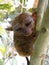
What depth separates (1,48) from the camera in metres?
0.94

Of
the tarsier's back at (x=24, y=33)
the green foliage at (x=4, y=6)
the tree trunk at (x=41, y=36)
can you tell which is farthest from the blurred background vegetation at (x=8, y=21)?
the tree trunk at (x=41, y=36)

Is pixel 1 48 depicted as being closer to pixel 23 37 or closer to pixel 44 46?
pixel 23 37

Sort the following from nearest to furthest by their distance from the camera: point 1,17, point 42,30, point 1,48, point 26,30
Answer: point 42,30 → point 26,30 → point 1,48 → point 1,17

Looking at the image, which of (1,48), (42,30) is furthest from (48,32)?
(1,48)

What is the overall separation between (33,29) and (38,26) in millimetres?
116

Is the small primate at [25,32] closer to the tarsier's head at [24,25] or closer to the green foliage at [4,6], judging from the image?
the tarsier's head at [24,25]

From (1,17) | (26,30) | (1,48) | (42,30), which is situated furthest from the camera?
(1,17)

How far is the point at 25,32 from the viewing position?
66 cm

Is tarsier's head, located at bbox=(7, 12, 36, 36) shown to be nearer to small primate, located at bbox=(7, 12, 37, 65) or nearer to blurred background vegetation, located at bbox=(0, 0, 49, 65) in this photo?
small primate, located at bbox=(7, 12, 37, 65)

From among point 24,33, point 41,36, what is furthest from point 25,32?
point 41,36

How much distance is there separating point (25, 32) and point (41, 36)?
5.6 inches

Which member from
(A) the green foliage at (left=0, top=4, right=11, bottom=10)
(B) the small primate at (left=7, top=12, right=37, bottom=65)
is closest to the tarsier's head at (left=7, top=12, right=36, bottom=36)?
(B) the small primate at (left=7, top=12, right=37, bottom=65)

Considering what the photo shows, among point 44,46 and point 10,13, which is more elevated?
point 44,46

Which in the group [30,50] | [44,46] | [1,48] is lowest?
[1,48]
